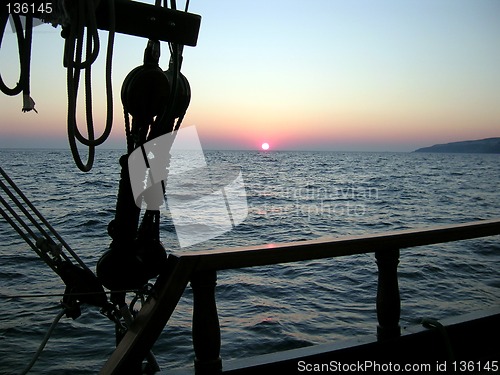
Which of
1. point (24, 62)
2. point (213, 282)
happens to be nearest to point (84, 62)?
point (24, 62)

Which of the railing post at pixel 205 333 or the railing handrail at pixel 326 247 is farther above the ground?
the railing handrail at pixel 326 247

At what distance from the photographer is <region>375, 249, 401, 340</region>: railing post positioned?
256 centimetres

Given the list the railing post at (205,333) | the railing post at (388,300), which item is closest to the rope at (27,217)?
the railing post at (205,333)

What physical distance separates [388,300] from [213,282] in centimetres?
104

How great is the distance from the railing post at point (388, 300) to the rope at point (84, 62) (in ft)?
Result: 5.32

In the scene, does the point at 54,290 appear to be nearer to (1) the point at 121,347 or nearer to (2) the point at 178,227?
(1) the point at 121,347

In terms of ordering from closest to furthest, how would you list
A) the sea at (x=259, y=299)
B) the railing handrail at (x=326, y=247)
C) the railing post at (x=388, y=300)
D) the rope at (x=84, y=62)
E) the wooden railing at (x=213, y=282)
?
the rope at (x=84, y=62) < the wooden railing at (x=213, y=282) < the railing handrail at (x=326, y=247) < the railing post at (x=388, y=300) < the sea at (x=259, y=299)

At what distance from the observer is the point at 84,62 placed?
162cm

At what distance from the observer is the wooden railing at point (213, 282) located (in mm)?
1936

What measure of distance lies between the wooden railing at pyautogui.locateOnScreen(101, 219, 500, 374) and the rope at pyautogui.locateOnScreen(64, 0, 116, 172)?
0.65 m

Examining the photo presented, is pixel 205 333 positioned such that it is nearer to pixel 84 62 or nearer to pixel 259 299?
pixel 84 62

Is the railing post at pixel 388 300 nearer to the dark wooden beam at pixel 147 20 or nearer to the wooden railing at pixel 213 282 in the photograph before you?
the wooden railing at pixel 213 282

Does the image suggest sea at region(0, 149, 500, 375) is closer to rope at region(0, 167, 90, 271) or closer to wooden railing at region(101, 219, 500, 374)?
rope at region(0, 167, 90, 271)

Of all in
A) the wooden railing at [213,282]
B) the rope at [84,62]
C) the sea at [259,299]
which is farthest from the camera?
the sea at [259,299]
